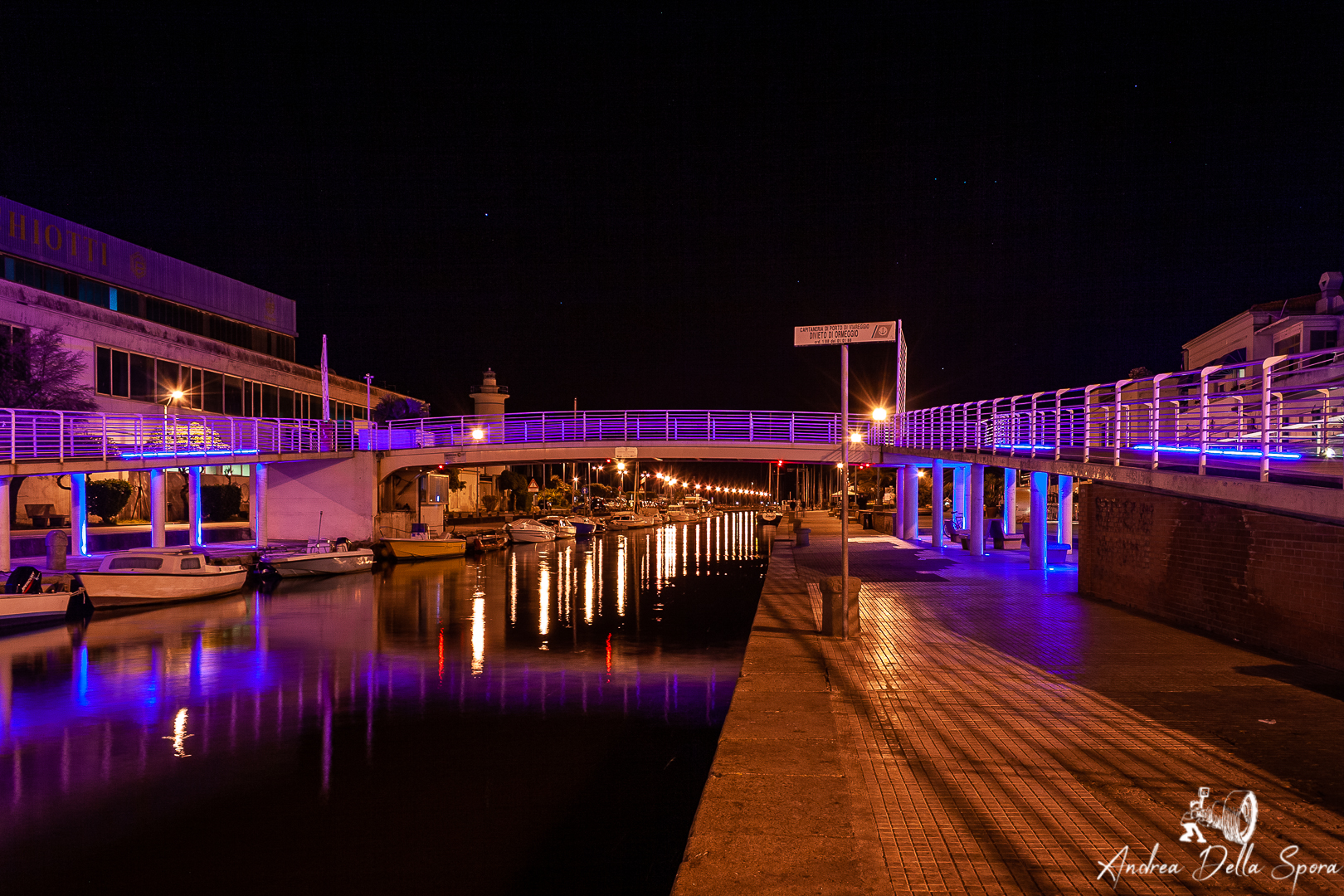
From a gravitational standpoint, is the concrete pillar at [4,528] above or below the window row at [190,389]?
below

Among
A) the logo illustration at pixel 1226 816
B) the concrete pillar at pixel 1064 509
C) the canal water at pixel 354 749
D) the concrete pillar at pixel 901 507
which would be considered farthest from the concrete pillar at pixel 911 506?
the logo illustration at pixel 1226 816

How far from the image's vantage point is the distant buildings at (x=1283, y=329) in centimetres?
2783

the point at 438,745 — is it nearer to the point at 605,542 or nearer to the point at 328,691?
the point at 328,691

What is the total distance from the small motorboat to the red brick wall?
3332 centimetres

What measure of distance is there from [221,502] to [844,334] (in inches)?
1778

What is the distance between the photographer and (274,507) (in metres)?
41.0

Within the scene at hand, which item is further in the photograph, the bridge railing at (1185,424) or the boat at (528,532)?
the boat at (528,532)

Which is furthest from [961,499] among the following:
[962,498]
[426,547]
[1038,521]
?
[426,547]

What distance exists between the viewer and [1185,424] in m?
21.5

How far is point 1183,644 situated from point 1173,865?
891cm

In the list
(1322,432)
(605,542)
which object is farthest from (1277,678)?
(605,542)

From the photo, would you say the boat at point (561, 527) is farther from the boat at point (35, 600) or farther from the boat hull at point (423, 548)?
the boat at point (35, 600)

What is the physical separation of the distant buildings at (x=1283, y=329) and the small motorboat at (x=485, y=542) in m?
34.9

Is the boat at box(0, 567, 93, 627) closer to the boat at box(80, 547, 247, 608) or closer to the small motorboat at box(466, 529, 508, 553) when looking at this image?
the boat at box(80, 547, 247, 608)
